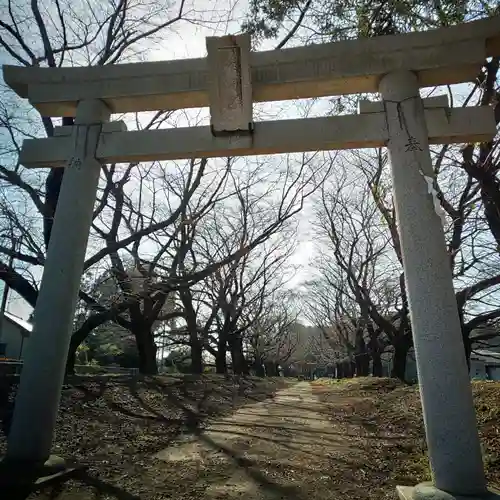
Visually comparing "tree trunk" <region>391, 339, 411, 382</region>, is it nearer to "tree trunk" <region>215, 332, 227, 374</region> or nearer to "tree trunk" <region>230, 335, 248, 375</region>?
"tree trunk" <region>215, 332, 227, 374</region>

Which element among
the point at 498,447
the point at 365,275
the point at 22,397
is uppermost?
the point at 365,275

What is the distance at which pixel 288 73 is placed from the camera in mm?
4605

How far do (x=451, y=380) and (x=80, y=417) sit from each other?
18.5 feet

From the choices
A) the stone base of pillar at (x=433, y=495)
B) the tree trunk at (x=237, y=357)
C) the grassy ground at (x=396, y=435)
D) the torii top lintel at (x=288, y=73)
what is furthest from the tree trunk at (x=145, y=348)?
the stone base of pillar at (x=433, y=495)

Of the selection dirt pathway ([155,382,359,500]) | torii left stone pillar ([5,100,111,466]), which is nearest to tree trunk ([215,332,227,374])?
dirt pathway ([155,382,359,500])

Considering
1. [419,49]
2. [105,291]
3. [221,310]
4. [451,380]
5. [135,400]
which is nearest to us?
[451,380]

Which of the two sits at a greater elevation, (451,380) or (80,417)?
(451,380)

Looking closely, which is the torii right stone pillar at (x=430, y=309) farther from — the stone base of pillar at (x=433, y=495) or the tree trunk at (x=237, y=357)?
the tree trunk at (x=237, y=357)

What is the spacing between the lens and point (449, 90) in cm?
696

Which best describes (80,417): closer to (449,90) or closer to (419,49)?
(419,49)

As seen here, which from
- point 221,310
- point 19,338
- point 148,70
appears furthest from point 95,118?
point 19,338

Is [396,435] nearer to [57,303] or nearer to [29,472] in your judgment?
[29,472]

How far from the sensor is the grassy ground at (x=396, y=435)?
421 cm

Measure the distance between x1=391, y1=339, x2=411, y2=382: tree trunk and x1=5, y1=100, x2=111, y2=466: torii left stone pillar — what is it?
14.0m
